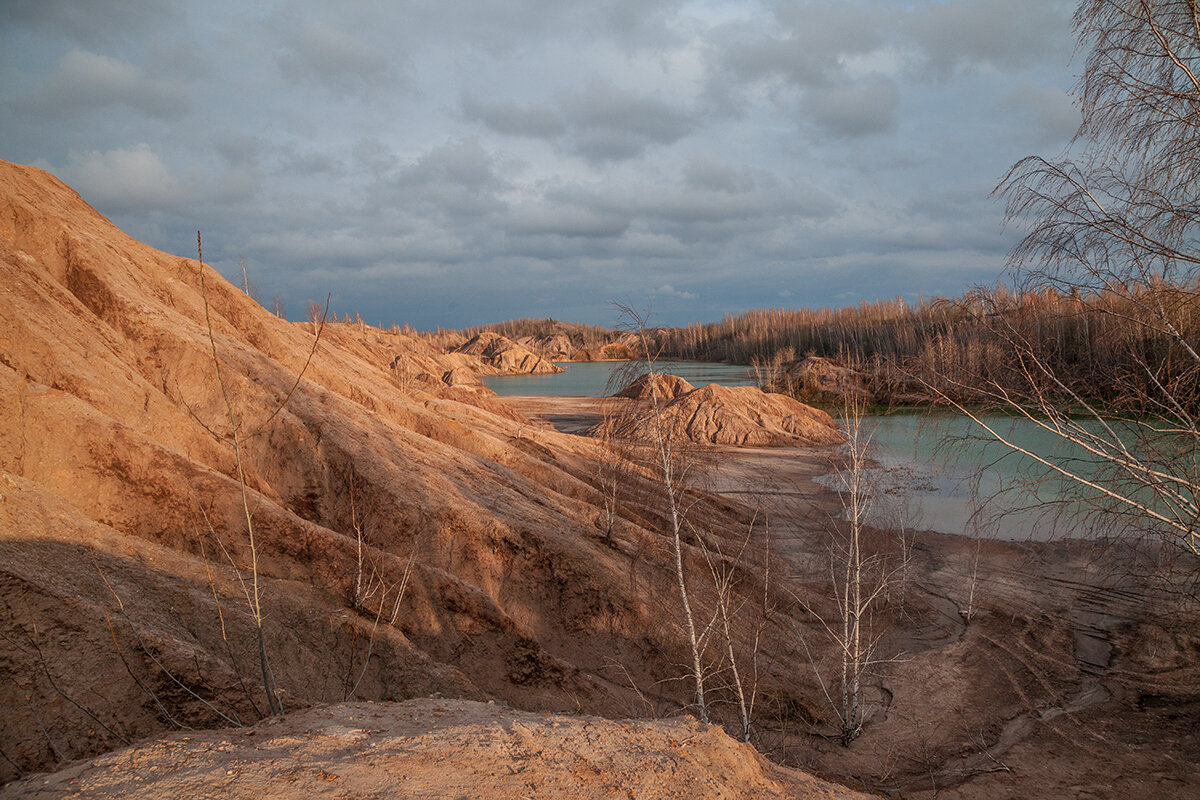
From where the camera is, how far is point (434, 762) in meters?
3.80

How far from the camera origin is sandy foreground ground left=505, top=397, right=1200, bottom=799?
7.70 metres

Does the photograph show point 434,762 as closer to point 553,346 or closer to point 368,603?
point 368,603

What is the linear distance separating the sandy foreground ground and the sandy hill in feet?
5.41

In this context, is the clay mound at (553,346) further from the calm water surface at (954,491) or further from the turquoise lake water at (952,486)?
the calm water surface at (954,491)

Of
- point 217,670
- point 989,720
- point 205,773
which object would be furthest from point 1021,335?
point 217,670

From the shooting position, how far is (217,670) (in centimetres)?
518

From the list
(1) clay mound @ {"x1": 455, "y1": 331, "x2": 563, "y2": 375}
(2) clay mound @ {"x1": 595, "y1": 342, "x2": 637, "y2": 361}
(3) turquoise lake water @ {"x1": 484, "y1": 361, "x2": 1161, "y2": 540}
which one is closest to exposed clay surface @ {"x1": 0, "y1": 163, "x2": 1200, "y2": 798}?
(2) clay mound @ {"x1": 595, "y1": 342, "x2": 637, "y2": 361}

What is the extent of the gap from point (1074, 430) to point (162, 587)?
29.0 ft

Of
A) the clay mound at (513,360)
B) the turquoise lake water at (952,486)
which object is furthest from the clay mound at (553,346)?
the turquoise lake water at (952,486)

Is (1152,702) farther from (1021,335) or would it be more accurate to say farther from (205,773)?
(205,773)

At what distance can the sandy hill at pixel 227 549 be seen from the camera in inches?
194

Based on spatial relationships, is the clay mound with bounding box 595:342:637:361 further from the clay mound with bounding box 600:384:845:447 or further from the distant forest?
the clay mound with bounding box 600:384:845:447

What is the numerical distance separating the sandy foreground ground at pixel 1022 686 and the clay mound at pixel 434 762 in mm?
2985

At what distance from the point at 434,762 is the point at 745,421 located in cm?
2991
